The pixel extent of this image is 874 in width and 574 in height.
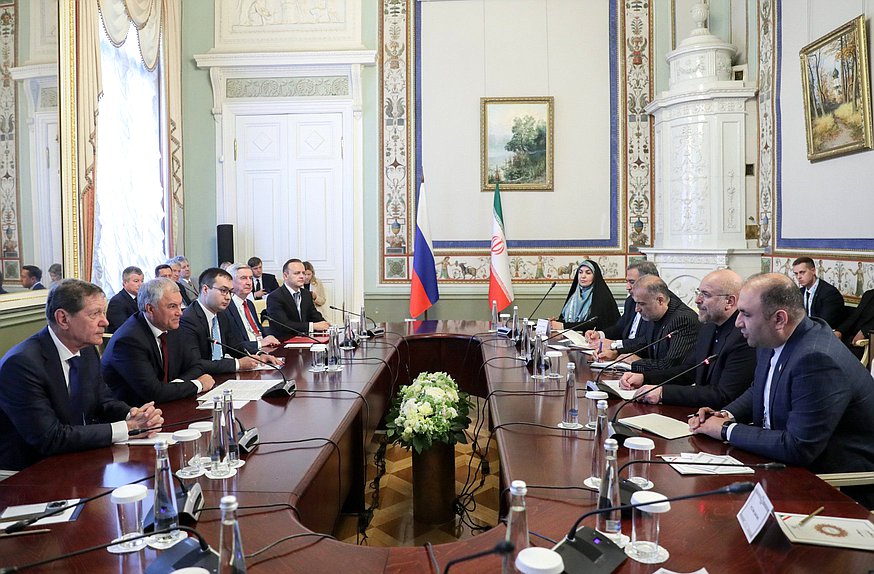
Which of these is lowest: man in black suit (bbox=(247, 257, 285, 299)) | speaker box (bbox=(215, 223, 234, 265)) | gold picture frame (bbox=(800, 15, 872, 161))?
man in black suit (bbox=(247, 257, 285, 299))

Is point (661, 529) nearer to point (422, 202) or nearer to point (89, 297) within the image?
point (89, 297)

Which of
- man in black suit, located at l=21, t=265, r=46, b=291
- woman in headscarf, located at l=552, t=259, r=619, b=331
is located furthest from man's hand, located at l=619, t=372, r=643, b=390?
man in black suit, located at l=21, t=265, r=46, b=291

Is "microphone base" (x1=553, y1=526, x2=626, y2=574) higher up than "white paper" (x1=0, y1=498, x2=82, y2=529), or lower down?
lower down

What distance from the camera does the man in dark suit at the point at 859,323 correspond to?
14.4 ft

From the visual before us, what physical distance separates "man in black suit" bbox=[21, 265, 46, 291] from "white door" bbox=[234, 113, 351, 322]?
8.17 ft

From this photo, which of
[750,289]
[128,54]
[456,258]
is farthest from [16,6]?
[750,289]

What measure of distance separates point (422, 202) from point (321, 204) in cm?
118

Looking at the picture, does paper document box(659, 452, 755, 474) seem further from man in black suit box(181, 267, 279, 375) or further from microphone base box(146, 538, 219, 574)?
man in black suit box(181, 267, 279, 375)

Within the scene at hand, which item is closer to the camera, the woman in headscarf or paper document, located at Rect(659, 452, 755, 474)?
paper document, located at Rect(659, 452, 755, 474)

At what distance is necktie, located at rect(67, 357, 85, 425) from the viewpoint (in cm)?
232

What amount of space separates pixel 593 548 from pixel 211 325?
9.30 ft

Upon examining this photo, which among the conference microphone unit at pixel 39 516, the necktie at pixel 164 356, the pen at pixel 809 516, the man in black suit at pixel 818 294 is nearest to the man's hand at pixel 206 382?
the necktie at pixel 164 356

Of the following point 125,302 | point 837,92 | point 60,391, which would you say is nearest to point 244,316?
point 125,302

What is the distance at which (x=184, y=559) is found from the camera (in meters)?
1.28
